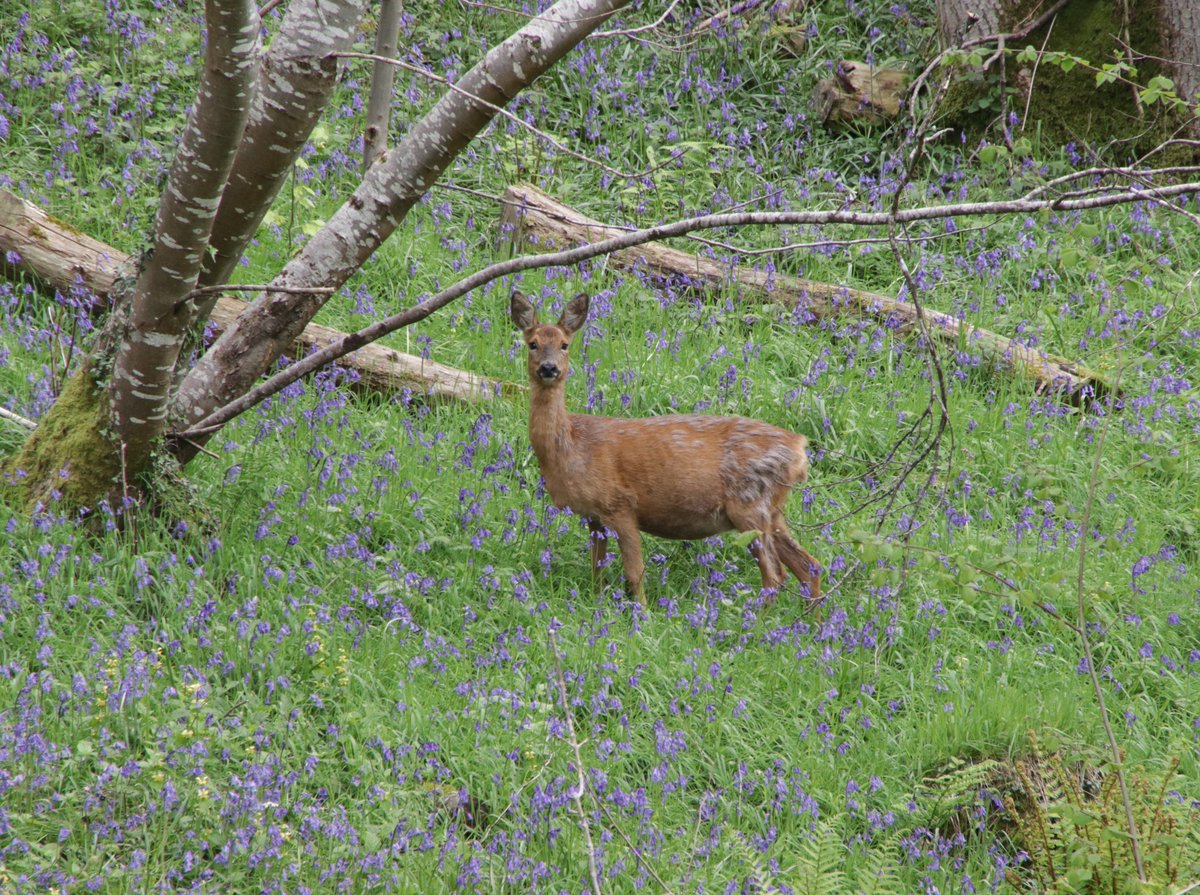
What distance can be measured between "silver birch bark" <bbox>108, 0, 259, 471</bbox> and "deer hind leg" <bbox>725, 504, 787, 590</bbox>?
126 inches

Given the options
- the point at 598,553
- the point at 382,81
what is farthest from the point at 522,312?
the point at 382,81

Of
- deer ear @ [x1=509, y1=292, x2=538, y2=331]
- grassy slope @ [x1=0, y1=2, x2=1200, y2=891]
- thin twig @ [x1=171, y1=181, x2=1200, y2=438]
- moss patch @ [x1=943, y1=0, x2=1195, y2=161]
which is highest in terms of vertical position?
moss patch @ [x1=943, y1=0, x2=1195, y2=161]

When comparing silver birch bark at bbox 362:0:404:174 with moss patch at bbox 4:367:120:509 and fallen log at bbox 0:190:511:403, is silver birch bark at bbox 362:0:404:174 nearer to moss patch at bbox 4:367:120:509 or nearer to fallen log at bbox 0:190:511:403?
fallen log at bbox 0:190:511:403

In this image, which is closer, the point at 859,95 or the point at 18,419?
the point at 18,419

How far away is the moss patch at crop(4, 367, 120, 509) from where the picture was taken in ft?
21.0

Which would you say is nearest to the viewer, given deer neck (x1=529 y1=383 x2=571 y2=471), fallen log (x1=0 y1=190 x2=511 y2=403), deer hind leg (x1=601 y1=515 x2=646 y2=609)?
deer hind leg (x1=601 y1=515 x2=646 y2=609)

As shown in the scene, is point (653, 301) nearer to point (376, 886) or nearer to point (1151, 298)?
point (1151, 298)

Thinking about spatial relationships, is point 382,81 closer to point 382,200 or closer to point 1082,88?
point 382,200

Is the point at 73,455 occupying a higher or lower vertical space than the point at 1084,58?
lower

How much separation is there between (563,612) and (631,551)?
65 centimetres

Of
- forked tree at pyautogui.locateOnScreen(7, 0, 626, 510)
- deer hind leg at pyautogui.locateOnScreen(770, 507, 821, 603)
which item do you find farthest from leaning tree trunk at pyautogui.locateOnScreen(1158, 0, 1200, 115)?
forked tree at pyautogui.locateOnScreen(7, 0, 626, 510)

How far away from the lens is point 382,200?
6188mm

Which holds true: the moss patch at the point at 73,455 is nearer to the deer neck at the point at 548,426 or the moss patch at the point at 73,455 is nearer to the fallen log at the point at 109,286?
the fallen log at the point at 109,286

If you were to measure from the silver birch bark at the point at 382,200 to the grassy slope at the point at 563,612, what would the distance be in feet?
2.00
